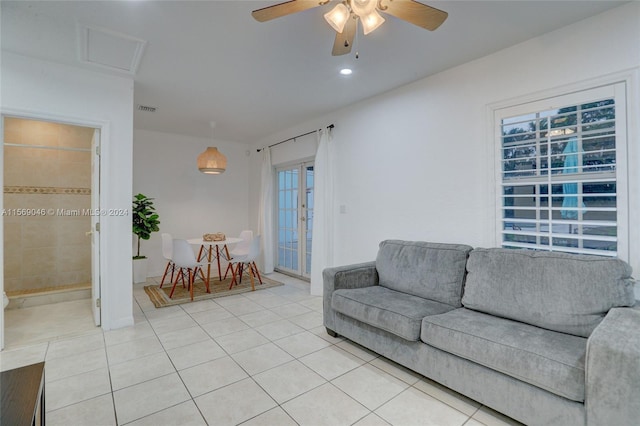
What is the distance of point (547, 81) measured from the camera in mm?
2377

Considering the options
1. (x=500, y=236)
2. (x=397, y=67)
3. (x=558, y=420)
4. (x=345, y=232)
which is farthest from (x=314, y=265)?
(x=558, y=420)

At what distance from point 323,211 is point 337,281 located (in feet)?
5.23

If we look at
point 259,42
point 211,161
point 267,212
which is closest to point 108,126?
point 211,161

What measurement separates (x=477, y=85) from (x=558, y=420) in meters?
2.55

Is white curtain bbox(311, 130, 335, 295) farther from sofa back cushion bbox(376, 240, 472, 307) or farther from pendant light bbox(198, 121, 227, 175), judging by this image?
pendant light bbox(198, 121, 227, 175)

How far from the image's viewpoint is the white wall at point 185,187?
531 cm

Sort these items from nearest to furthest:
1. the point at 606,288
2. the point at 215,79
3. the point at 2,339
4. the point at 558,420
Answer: the point at 558,420
the point at 606,288
the point at 2,339
the point at 215,79

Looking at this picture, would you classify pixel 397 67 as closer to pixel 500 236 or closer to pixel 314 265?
pixel 500 236

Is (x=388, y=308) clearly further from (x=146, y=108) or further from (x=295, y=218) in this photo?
(x=146, y=108)

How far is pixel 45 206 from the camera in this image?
421 cm

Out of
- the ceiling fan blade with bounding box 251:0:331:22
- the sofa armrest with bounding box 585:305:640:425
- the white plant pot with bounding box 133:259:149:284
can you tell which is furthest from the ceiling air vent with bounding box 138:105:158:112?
the sofa armrest with bounding box 585:305:640:425

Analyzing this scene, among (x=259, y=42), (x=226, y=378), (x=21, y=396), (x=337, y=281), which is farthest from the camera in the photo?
(x=337, y=281)

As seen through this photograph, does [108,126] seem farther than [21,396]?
Yes

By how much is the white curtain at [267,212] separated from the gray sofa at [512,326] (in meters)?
2.96
